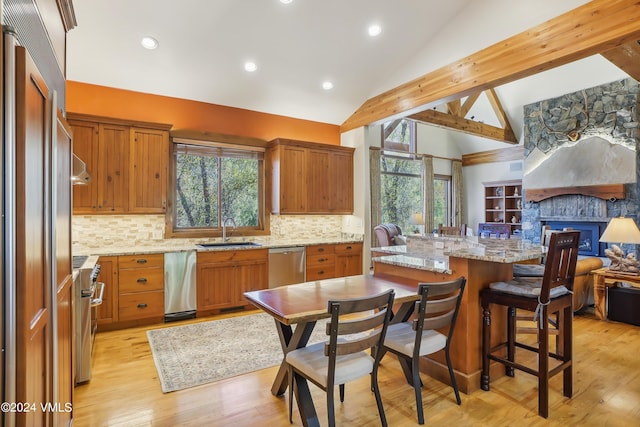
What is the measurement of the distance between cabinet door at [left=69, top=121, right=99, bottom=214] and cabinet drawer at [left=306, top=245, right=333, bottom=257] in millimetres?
→ 2766

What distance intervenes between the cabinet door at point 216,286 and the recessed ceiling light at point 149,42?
2.61 metres

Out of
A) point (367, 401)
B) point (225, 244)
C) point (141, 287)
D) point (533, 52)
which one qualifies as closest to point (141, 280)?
point (141, 287)

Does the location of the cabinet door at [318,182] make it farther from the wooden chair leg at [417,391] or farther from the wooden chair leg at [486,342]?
the wooden chair leg at [417,391]

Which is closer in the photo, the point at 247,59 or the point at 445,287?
the point at 445,287

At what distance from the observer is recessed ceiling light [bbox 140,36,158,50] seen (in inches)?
149

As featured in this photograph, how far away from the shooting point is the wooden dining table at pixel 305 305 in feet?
6.48

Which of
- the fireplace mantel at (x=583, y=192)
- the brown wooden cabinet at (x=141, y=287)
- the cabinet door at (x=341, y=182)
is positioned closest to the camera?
the brown wooden cabinet at (x=141, y=287)

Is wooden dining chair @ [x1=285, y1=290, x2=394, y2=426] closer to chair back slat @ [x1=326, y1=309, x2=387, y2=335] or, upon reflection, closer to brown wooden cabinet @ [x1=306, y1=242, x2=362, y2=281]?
chair back slat @ [x1=326, y1=309, x2=387, y2=335]

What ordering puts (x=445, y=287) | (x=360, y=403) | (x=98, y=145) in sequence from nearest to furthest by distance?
(x=445, y=287), (x=360, y=403), (x=98, y=145)

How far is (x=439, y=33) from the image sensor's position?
437 cm

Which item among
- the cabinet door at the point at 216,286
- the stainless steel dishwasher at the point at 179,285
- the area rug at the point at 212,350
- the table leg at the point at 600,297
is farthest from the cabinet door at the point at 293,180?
the table leg at the point at 600,297

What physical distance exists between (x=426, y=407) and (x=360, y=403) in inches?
17.8

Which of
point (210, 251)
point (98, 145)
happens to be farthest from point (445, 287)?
point (98, 145)

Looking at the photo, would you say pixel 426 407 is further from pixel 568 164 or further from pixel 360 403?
pixel 568 164
